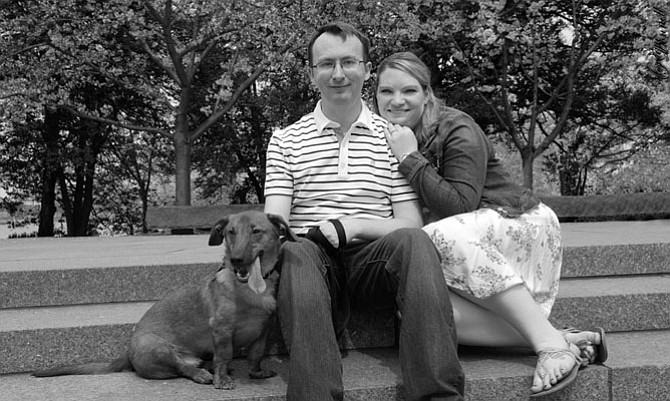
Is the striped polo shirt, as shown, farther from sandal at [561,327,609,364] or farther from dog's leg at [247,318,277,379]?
sandal at [561,327,609,364]

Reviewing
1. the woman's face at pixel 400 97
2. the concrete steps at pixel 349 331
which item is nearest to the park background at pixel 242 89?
the concrete steps at pixel 349 331

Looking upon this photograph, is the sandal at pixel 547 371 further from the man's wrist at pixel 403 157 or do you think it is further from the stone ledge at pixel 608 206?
the stone ledge at pixel 608 206

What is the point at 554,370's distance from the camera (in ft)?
9.53

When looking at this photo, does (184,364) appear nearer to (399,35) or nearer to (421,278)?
(421,278)

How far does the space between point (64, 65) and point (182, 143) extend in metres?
2.37

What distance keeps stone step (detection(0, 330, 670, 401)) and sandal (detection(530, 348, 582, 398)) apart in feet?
0.33

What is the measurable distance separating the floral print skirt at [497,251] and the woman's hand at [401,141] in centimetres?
34

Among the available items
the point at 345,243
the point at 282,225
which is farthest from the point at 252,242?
the point at 345,243

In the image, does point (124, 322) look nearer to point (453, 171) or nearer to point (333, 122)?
point (333, 122)

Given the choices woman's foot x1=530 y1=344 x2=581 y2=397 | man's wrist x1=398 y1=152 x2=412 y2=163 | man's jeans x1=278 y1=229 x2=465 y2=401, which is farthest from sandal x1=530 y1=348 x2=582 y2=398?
man's wrist x1=398 y1=152 x2=412 y2=163

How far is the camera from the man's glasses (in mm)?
3184

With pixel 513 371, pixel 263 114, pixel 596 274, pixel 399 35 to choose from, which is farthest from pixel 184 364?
pixel 263 114

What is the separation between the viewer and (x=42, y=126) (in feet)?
45.4

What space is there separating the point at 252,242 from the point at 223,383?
0.60 m
